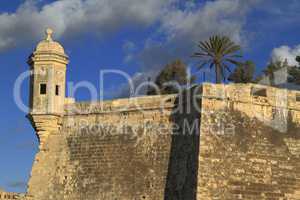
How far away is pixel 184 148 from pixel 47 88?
18.8ft

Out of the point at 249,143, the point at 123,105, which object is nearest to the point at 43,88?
the point at 123,105

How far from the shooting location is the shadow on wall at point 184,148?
19531 millimetres

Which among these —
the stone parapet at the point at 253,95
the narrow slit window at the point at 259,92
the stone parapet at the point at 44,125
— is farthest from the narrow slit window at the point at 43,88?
the narrow slit window at the point at 259,92

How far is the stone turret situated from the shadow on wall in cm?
445

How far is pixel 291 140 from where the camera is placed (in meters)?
20.8

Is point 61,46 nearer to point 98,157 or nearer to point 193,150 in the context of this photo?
point 98,157

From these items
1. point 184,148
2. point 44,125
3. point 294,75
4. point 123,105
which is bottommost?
point 184,148

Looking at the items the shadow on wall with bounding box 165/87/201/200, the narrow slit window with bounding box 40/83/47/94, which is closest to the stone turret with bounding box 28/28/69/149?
the narrow slit window with bounding box 40/83/47/94

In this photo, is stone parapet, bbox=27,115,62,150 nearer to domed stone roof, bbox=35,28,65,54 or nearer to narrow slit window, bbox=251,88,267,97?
domed stone roof, bbox=35,28,65,54

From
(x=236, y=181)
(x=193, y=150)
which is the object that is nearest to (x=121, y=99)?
(x=193, y=150)

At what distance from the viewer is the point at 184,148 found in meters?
20.3

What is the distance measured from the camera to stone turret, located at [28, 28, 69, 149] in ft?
74.8

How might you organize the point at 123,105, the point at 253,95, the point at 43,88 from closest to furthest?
the point at 253,95, the point at 123,105, the point at 43,88

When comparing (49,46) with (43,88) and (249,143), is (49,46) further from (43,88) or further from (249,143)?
(249,143)
